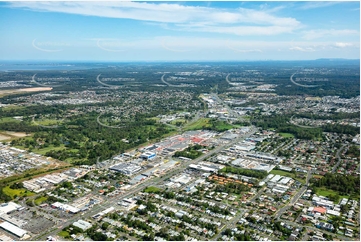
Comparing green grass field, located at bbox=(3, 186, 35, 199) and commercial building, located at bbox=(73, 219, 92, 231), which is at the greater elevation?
green grass field, located at bbox=(3, 186, 35, 199)

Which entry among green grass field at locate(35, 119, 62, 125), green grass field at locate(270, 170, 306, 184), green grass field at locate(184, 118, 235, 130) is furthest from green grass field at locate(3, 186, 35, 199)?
green grass field at locate(184, 118, 235, 130)

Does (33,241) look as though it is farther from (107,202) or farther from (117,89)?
(117,89)

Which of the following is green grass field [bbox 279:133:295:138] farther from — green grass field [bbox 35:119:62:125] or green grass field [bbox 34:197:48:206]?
green grass field [bbox 35:119:62:125]

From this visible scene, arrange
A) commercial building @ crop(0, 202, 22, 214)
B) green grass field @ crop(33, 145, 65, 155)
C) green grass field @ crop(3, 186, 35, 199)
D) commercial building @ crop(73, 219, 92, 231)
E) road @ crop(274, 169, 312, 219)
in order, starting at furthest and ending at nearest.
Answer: green grass field @ crop(33, 145, 65, 155) < green grass field @ crop(3, 186, 35, 199) < road @ crop(274, 169, 312, 219) < commercial building @ crop(0, 202, 22, 214) < commercial building @ crop(73, 219, 92, 231)

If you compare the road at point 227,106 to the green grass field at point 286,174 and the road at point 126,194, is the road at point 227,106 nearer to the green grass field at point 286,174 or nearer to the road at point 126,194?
the road at point 126,194

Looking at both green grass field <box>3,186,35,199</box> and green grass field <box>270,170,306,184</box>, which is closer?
green grass field <box>3,186,35,199</box>

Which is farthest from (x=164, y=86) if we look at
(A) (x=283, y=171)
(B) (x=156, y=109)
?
(A) (x=283, y=171)

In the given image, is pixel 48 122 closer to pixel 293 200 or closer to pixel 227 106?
pixel 227 106

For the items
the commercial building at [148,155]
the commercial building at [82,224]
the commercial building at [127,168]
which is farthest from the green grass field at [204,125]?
the commercial building at [82,224]
